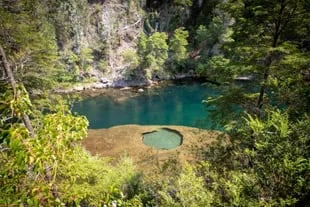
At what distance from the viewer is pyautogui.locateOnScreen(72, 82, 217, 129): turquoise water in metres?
30.0

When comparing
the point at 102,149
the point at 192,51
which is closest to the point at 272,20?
the point at 102,149

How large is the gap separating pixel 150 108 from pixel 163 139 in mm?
11699

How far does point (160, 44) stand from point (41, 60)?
3149cm

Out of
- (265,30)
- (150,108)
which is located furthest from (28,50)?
(150,108)

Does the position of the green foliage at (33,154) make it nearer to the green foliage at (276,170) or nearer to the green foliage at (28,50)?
the green foliage at (276,170)

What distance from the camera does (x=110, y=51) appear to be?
1916 inches

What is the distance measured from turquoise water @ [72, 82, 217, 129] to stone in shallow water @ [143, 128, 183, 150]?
378cm

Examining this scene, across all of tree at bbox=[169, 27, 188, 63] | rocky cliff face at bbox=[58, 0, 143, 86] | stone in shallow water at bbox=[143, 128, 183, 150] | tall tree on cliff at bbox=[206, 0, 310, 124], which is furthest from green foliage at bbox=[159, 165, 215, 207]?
tree at bbox=[169, 27, 188, 63]

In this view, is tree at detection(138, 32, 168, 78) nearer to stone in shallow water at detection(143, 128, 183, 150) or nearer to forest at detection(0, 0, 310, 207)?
stone in shallow water at detection(143, 128, 183, 150)

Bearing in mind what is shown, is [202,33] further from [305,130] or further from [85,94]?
[305,130]

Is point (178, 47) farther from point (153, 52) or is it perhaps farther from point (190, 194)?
point (190, 194)

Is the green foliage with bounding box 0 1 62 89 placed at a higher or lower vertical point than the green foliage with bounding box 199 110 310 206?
higher

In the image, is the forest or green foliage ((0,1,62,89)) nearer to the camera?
the forest

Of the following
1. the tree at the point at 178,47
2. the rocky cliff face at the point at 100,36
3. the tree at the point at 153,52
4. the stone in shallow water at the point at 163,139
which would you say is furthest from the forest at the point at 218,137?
the tree at the point at 178,47
